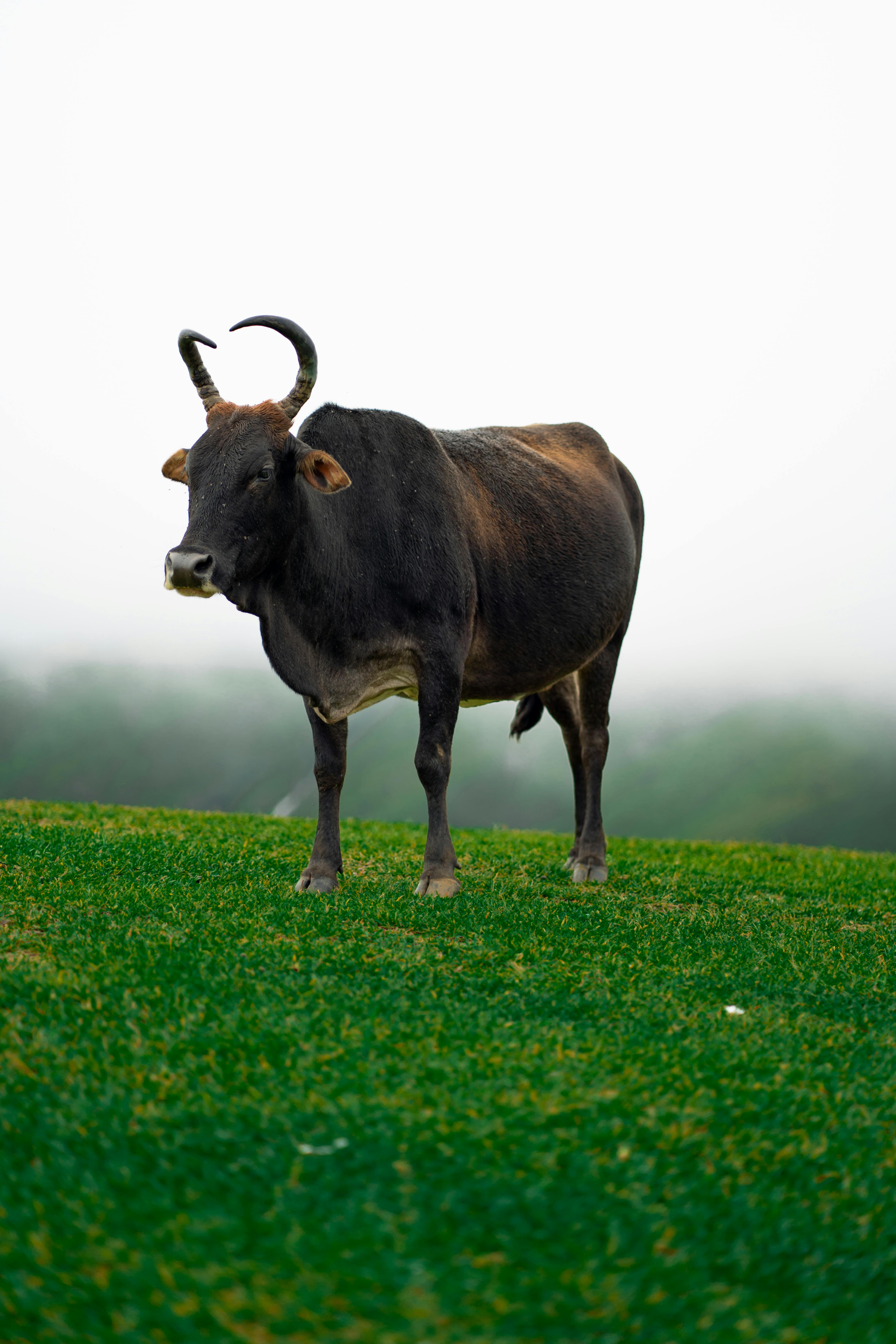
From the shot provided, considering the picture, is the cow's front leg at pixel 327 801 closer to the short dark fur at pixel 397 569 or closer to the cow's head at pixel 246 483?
the short dark fur at pixel 397 569

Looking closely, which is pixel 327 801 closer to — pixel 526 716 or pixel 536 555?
pixel 536 555

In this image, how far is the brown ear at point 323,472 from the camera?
6.40 m

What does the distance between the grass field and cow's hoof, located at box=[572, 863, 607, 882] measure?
8.59ft

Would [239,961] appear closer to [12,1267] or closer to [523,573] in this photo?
[12,1267]

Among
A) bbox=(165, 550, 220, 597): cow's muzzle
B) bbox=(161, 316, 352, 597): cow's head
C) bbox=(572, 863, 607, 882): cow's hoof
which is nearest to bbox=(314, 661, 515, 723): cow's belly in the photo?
bbox=(161, 316, 352, 597): cow's head

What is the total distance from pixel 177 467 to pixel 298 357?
1.12 meters

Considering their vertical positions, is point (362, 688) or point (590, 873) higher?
point (362, 688)

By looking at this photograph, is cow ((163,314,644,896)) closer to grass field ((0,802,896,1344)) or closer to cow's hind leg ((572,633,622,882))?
cow's hind leg ((572,633,622,882))

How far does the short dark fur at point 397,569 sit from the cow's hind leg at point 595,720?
0.96 ft

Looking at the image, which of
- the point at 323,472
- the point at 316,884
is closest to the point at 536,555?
the point at 323,472

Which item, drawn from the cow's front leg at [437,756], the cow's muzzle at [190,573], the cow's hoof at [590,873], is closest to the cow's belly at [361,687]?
the cow's front leg at [437,756]

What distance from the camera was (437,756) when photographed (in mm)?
6816

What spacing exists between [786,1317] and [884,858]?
10.2 metres

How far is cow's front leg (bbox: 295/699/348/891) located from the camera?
6.75 meters
